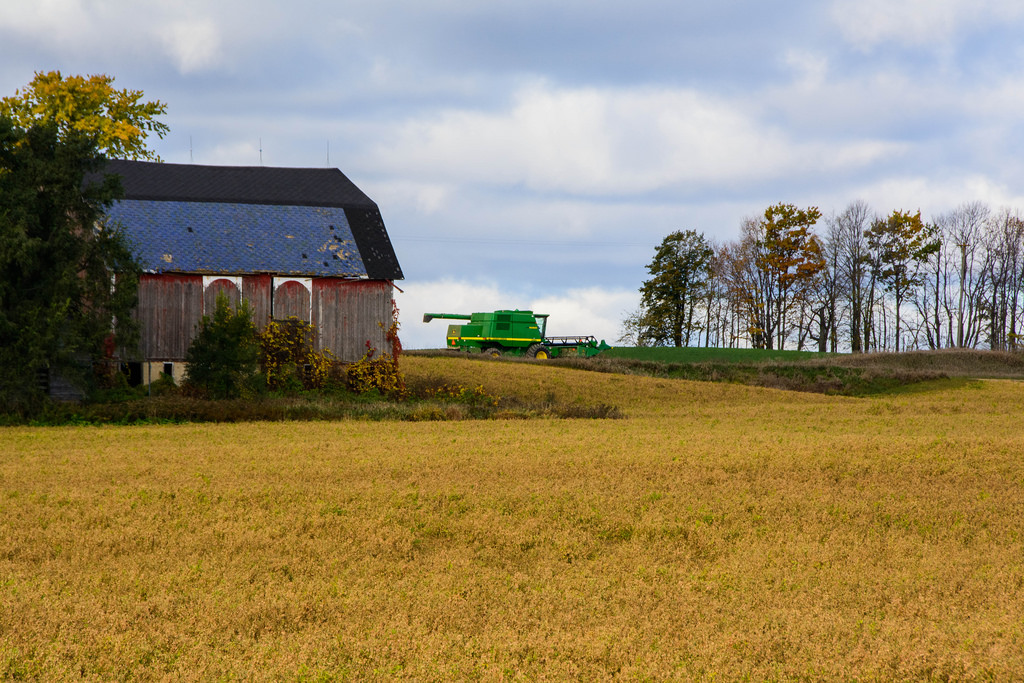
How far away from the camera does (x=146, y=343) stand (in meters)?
30.5

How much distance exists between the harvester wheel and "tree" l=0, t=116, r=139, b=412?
26893mm

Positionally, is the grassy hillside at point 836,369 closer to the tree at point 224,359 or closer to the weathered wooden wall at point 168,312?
the weathered wooden wall at point 168,312

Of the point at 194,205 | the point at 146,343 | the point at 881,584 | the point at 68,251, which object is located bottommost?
the point at 881,584

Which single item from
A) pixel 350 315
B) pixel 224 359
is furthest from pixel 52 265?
pixel 350 315

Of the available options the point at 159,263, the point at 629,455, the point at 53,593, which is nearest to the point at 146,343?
the point at 159,263

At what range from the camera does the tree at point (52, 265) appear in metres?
23.8

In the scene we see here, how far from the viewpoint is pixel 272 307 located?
104ft

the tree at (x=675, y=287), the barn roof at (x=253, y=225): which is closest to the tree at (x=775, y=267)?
the tree at (x=675, y=287)

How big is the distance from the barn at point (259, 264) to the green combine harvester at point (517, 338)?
1602 centimetres

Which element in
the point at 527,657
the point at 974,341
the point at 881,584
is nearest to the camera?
the point at 527,657

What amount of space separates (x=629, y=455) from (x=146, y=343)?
20177 millimetres

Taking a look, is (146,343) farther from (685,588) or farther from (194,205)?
(685,588)

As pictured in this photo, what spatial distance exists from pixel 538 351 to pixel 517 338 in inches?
57.1

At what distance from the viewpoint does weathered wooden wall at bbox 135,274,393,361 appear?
30.8 meters
